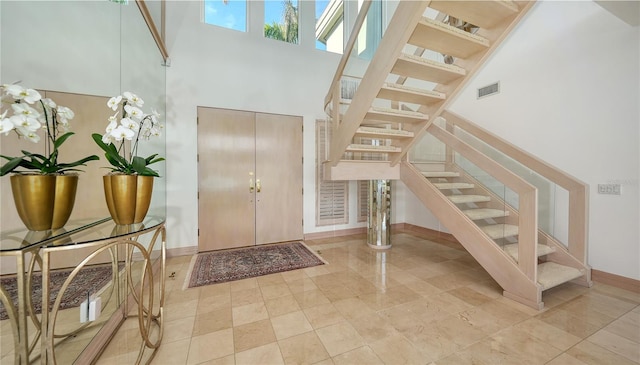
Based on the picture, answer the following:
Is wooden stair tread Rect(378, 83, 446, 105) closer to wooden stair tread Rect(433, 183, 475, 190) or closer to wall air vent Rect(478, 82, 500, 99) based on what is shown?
wooden stair tread Rect(433, 183, 475, 190)

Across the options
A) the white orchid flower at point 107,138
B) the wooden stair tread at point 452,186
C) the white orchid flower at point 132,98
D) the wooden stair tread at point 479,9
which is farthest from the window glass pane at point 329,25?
the white orchid flower at point 107,138

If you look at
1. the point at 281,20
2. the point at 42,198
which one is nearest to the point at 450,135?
the point at 281,20

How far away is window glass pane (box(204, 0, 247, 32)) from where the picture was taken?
3.88m

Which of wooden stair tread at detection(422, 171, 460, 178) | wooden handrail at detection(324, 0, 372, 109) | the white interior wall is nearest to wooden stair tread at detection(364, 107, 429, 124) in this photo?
wooden handrail at detection(324, 0, 372, 109)

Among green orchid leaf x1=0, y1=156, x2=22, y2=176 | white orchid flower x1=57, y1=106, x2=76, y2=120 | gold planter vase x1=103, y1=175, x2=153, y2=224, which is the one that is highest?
white orchid flower x1=57, y1=106, x2=76, y2=120

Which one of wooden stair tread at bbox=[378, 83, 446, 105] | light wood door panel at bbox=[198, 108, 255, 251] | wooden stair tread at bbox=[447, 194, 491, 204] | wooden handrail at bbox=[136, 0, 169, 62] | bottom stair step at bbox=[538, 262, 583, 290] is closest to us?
bottom stair step at bbox=[538, 262, 583, 290]

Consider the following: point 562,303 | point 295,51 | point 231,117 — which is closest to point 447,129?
point 562,303

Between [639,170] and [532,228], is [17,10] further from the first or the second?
[639,170]

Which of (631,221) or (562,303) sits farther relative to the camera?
(631,221)

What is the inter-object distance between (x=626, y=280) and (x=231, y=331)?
3.96m

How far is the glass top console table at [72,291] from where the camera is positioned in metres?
1.05

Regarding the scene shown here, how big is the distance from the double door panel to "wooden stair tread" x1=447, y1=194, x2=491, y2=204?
2.53m

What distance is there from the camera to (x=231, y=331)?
188 cm

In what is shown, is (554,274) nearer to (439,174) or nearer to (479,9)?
(439,174)
